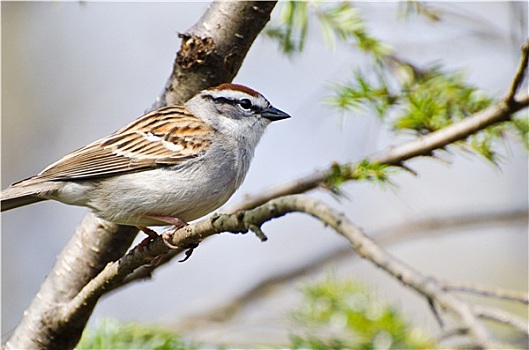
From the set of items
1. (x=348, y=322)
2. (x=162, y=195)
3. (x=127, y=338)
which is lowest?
(x=127, y=338)

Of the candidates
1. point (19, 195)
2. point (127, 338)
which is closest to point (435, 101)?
point (127, 338)

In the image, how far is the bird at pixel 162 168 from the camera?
2354 millimetres

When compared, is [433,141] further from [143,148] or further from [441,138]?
[143,148]

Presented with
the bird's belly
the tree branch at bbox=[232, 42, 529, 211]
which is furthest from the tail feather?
the tree branch at bbox=[232, 42, 529, 211]

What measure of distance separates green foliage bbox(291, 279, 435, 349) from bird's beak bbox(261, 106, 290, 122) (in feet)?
2.28

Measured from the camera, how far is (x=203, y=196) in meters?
2.36

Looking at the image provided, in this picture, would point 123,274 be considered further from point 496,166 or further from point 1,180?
point 1,180

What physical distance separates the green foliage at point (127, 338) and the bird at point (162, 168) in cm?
34

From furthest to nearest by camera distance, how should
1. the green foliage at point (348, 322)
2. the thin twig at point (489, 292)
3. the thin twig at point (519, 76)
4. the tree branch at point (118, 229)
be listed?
the green foliage at point (348, 322), the tree branch at point (118, 229), the thin twig at point (519, 76), the thin twig at point (489, 292)

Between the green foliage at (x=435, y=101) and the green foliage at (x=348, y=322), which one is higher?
the green foliage at (x=435, y=101)

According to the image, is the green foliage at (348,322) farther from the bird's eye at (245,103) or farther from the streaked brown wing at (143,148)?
the bird's eye at (245,103)

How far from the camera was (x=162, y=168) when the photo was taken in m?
2.51

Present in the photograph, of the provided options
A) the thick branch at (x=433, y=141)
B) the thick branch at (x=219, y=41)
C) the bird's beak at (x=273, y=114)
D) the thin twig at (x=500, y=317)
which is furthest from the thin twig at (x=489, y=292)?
the bird's beak at (x=273, y=114)

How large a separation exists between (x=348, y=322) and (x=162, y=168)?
84 centimetres
